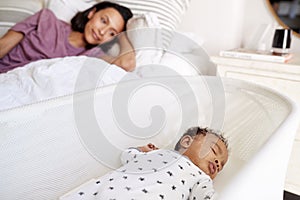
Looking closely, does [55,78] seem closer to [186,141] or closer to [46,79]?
[46,79]

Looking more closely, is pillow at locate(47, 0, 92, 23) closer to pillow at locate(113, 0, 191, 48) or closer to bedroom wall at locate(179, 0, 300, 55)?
pillow at locate(113, 0, 191, 48)

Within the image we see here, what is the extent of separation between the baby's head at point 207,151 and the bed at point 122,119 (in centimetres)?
5

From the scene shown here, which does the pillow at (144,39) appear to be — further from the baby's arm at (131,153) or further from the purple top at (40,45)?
the baby's arm at (131,153)

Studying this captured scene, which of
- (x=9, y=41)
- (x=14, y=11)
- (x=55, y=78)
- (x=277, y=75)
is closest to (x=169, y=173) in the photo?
(x=55, y=78)

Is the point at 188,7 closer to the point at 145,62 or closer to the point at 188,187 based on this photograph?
the point at 145,62

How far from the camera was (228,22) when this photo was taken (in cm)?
153

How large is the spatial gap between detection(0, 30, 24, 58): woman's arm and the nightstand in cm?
82

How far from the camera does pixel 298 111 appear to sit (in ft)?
2.35

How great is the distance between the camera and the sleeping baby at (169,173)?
0.68 meters

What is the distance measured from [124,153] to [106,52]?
1.85ft

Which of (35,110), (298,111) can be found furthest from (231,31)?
(35,110)

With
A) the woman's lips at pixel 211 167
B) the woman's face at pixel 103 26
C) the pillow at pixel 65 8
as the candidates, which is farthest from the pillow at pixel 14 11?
the woman's lips at pixel 211 167

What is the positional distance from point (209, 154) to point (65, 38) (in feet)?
2.62

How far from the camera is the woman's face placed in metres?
1.27
